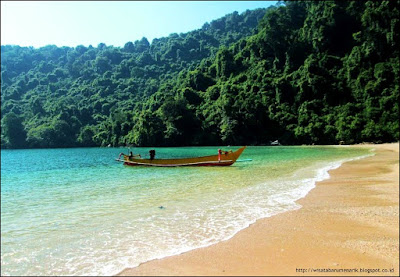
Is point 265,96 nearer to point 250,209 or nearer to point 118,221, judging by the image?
point 250,209

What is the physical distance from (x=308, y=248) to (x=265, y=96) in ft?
232

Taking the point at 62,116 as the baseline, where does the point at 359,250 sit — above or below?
below

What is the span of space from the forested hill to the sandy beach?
4815 cm

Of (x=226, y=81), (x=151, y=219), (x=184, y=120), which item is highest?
(x=226, y=81)

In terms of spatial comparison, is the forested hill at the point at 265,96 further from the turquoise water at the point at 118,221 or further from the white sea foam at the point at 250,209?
the turquoise water at the point at 118,221

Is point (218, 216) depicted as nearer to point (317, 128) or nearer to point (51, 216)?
point (51, 216)

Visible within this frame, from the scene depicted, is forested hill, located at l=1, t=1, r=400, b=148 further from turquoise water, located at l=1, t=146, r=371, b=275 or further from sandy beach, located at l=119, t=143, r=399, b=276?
sandy beach, located at l=119, t=143, r=399, b=276

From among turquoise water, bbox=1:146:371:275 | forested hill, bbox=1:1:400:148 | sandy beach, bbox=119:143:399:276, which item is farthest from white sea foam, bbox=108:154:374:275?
forested hill, bbox=1:1:400:148

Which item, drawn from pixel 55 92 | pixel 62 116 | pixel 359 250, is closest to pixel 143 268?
pixel 359 250

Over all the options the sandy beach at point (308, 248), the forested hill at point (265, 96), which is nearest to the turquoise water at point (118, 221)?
the sandy beach at point (308, 248)

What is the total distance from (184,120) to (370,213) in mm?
69674

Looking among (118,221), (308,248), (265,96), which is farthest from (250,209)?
(265,96)

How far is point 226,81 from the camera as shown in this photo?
284 ft

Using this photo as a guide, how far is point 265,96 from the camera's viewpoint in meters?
73.6
